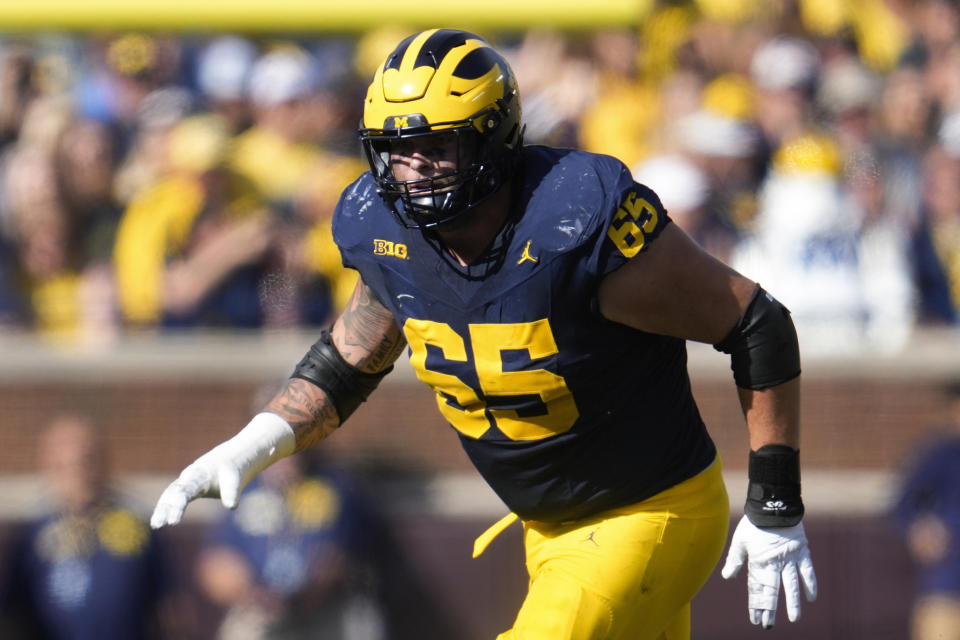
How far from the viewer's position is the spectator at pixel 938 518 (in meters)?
7.01

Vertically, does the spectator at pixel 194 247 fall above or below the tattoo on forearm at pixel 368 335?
below

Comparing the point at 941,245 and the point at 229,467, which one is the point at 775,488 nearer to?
the point at 229,467

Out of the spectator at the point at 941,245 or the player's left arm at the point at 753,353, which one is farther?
the spectator at the point at 941,245

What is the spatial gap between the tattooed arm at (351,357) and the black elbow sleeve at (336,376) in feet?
0.05

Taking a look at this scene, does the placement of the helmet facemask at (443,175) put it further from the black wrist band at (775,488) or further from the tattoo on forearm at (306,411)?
the black wrist band at (775,488)

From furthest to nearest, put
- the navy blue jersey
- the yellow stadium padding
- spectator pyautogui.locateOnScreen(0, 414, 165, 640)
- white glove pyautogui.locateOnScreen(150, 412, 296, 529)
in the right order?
1. the yellow stadium padding
2. spectator pyautogui.locateOnScreen(0, 414, 165, 640)
3. white glove pyautogui.locateOnScreen(150, 412, 296, 529)
4. the navy blue jersey

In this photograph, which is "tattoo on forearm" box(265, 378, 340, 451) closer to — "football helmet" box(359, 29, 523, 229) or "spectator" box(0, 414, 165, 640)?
"football helmet" box(359, 29, 523, 229)

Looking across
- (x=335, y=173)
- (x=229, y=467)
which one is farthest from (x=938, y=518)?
(x=229, y=467)

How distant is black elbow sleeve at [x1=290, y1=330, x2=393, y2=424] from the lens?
3930 millimetres

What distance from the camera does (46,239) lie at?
7230mm

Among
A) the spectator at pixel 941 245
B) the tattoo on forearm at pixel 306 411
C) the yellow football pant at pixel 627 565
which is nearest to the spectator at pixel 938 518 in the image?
the spectator at pixel 941 245

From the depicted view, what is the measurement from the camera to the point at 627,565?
3.56 metres

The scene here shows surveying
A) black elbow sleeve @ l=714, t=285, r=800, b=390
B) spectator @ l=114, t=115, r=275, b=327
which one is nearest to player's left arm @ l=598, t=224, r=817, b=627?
black elbow sleeve @ l=714, t=285, r=800, b=390

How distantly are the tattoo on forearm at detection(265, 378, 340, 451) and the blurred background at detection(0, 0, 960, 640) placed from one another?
10.5ft
